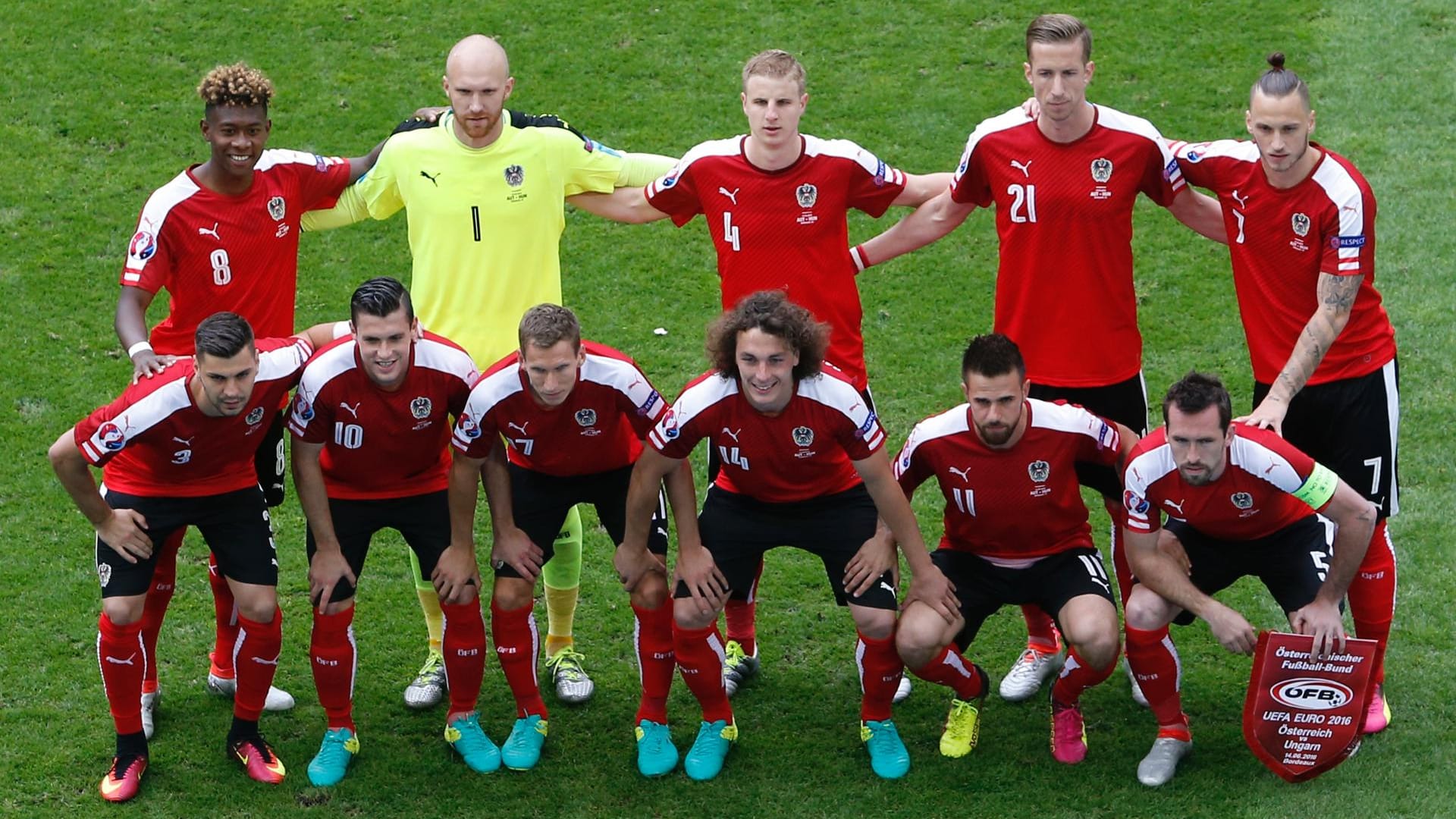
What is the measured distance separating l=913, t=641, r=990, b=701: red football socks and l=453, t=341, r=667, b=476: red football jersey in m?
1.43

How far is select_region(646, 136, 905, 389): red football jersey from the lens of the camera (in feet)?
24.8

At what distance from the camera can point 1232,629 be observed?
698 cm

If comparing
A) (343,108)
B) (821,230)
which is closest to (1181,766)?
(821,230)

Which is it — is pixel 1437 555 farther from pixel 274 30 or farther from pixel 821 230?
pixel 274 30

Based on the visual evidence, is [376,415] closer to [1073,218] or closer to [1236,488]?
[1073,218]

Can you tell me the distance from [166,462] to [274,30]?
6.12 m

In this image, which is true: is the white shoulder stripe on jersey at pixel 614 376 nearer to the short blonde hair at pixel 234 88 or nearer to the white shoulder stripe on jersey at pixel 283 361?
the white shoulder stripe on jersey at pixel 283 361

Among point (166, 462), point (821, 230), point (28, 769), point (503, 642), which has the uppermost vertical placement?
point (821, 230)

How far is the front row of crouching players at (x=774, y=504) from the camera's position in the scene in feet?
23.1

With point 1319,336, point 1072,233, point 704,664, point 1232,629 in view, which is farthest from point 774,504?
point 1319,336

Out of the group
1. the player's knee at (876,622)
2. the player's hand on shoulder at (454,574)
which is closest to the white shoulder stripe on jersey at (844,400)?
the player's knee at (876,622)

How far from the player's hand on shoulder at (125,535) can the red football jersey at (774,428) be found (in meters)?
1.97

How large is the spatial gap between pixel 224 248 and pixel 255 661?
1.67 metres

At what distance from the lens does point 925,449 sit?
7.24 m
